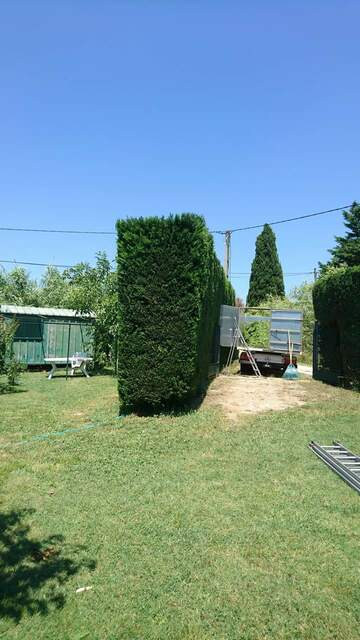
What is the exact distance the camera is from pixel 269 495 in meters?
4.52

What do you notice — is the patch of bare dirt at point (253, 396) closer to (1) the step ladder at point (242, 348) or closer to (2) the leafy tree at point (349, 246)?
(1) the step ladder at point (242, 348)

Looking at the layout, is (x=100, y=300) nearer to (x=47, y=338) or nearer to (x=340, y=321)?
(x=47, y=338)

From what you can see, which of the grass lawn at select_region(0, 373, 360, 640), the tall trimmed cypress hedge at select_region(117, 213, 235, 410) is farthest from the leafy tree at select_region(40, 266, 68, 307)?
the grass lawn at select_region(0, 373, 360, 640)

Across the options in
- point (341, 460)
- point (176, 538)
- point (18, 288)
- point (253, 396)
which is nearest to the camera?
point (176, 538)

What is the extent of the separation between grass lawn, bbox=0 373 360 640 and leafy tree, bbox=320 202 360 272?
90.0 feet

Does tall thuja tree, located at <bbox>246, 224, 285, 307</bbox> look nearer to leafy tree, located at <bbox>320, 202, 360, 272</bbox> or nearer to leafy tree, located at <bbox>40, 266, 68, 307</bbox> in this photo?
leafy tree, located at <bbox>320, 202, 360, 272</bbox>

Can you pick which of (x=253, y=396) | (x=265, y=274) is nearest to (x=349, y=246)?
(x=265, y=274)

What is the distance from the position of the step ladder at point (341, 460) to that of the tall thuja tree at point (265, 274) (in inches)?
1116

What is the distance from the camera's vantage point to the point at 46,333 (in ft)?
58.5

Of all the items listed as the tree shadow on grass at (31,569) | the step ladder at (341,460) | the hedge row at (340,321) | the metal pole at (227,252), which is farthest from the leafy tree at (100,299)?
the tree shadow on grass at (31,569)

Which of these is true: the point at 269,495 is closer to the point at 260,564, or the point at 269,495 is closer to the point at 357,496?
the point at 357,496

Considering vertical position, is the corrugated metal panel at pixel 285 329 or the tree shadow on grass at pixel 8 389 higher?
the corrugated metal panel at pixel 285 329

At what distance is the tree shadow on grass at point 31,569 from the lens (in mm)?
2816

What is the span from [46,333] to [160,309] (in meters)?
11.0
